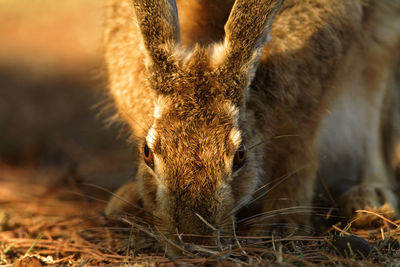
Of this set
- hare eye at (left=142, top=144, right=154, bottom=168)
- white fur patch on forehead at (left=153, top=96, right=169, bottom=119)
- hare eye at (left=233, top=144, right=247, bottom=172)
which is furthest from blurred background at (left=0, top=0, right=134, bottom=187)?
hare eye at (left=233, top=144, right=247, bottom=172)

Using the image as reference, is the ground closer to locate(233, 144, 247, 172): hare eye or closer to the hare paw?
the hare paw

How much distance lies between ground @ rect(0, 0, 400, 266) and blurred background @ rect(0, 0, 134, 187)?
0.5 inches

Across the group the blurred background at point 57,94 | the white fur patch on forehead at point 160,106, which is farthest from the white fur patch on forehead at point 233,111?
the blurred background at point 57,94

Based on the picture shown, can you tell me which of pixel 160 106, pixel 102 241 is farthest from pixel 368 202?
pixel 102 241

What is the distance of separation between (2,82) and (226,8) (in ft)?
14.3

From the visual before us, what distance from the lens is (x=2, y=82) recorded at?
6188mm

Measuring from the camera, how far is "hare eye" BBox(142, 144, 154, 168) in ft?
7.58

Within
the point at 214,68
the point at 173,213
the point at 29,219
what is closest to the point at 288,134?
the point at 214,68

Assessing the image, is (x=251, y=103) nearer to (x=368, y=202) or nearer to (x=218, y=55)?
(x=218, y=55)

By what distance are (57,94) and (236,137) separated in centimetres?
437

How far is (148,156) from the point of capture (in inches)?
91.7

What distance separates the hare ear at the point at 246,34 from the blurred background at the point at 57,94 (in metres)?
1.18

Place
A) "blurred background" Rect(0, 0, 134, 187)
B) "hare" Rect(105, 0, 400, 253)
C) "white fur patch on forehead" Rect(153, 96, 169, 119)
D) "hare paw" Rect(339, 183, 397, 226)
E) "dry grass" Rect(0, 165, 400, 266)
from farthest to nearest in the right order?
"blurred background" Rect(0, 0, 134, 187) < "hare paw" Rect(339, 183, 397, 226) < "white fur patch on forehead" Rect(153, 96, 169, 119) < "hare" Rect(105, 0, 400, 253) < "dry grass" Rect(0, 165, 400, 266)

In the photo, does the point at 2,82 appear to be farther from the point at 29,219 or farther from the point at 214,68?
the point at 214,68
